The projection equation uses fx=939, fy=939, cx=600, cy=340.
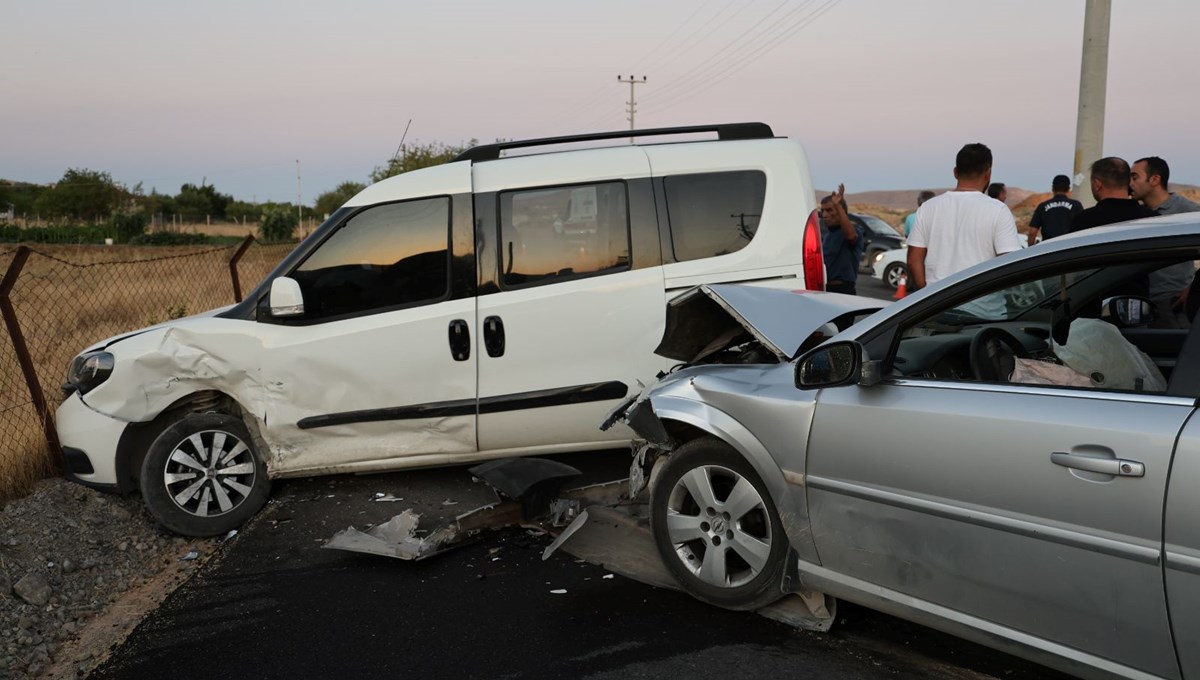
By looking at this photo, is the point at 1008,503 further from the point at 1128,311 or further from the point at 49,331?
the point at 49,331

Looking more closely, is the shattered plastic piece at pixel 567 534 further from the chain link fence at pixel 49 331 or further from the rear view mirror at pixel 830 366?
the chain link fence at pixel 49 331

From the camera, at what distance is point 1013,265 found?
312cm

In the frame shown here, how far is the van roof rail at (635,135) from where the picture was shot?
5.99 m

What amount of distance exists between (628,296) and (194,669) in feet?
9.76

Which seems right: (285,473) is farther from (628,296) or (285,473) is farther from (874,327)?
(874,327)

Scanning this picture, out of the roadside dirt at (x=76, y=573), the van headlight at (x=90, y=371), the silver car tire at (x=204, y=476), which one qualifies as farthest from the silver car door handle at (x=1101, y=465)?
the van headlight at (x=90, y=371)

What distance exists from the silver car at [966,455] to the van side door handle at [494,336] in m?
1.24

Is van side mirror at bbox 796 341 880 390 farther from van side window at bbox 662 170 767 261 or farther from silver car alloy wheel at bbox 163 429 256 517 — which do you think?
silver car alloy wheel at bbox 163 429 256 517

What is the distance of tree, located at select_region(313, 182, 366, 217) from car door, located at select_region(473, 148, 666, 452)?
45794 mm

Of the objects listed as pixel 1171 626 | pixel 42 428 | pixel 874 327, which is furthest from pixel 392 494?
pixel 1171 626

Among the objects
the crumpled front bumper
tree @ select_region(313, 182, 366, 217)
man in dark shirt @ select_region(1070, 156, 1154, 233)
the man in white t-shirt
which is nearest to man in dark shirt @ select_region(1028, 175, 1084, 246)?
man in dark shirt @ select_region(1070, 156, 1154, 233)

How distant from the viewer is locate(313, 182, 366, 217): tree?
52.5m

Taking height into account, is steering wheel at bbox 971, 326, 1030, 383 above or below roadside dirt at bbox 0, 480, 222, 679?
above

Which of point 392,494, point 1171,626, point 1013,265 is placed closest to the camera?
point 1171,626
